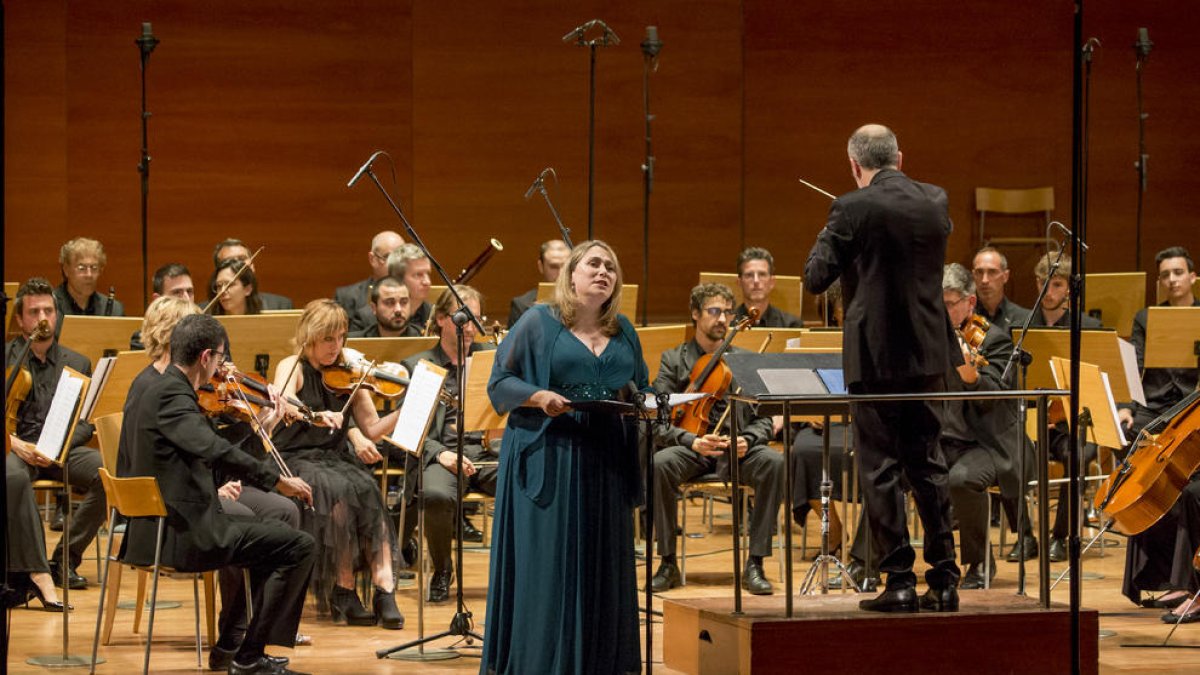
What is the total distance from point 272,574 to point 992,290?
361 cm

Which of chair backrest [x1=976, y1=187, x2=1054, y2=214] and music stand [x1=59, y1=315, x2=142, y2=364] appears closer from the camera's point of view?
music stand [x1=59, y1=315, x2=142, y2=364]

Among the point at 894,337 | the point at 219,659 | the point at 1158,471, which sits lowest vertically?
the point at 219,659

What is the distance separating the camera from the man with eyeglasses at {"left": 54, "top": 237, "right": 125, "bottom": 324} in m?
7.28

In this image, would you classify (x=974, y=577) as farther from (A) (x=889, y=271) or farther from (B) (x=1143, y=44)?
(B) (x=1143, y=44)

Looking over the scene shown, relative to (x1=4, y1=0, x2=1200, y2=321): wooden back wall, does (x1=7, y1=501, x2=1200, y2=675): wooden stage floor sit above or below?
below

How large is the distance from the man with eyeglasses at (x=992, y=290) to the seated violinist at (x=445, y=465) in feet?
7.35

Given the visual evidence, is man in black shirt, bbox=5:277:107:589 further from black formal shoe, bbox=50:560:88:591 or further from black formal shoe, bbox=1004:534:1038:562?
black formal shoe, bbox=1004:534:1038:562

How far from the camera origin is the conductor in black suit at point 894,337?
3.93 meters

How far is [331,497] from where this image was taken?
5422 mm

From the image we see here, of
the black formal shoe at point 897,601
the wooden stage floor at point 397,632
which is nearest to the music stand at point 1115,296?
the wooden stage floor at point 397,632

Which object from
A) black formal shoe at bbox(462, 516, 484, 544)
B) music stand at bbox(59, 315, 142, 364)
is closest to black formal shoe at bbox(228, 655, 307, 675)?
music stand at bbox(59, 315, 142, 364)

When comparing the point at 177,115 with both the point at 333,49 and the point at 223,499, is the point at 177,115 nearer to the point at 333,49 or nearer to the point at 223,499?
the point at 333,49

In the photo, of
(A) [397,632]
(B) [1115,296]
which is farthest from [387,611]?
(B) [1115,296]

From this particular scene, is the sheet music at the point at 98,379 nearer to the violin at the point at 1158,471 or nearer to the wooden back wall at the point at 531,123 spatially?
the violin at the point at 1158,471
